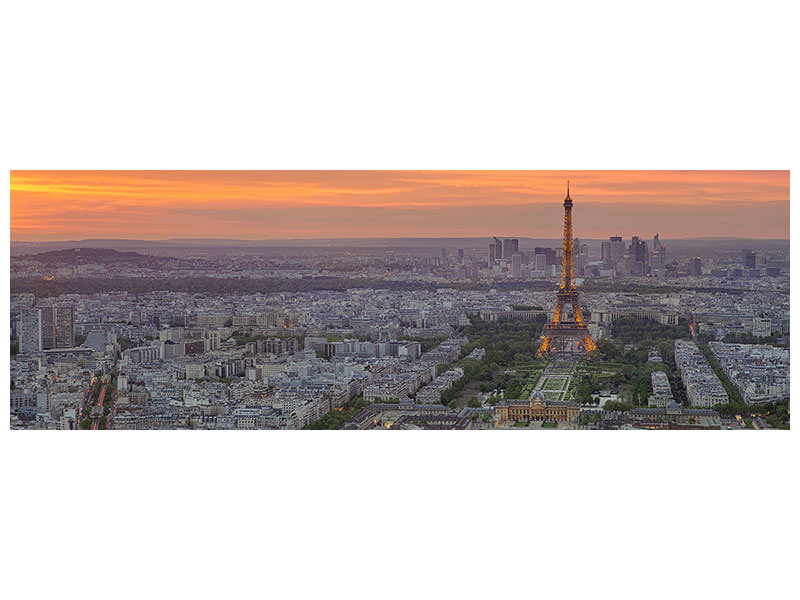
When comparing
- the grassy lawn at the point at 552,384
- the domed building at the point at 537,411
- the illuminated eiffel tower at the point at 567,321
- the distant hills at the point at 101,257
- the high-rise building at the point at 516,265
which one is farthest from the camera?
the high-rise building at the point at 516,265

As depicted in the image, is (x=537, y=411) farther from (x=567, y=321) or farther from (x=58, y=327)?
(x=58, y=327)

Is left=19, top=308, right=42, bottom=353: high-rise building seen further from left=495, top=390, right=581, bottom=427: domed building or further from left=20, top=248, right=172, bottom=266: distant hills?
left=495, top=390, right=581, bottom=427: domed building

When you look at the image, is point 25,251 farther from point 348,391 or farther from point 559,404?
Result: point 559,404

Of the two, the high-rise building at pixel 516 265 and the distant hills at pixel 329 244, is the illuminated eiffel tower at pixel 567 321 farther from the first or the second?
the high-rise building at pixel 516 265

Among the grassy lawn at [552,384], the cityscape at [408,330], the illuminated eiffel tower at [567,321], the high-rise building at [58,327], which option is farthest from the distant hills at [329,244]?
the grassy lawn at [552,384]

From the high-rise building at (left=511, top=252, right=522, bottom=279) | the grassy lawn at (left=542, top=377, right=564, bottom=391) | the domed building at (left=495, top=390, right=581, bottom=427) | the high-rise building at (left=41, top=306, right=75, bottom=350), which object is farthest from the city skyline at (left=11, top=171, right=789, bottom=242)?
the domed building at (left=495, top=390, right=581, bottom=427)

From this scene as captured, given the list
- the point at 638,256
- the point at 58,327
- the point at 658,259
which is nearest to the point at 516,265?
the point at 638,256
